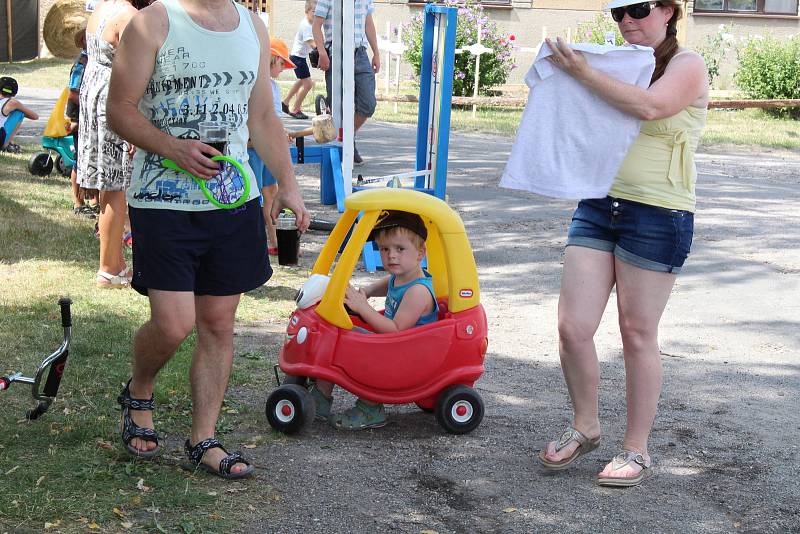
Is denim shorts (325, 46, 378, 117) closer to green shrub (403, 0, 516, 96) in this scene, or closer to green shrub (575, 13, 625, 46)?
green shrub (403, 0, 516, 96)

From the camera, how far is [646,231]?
3.94 meters

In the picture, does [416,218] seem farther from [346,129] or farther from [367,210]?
[346,129]

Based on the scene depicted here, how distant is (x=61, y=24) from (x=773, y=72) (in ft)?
50.2

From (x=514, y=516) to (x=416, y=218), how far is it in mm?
1439

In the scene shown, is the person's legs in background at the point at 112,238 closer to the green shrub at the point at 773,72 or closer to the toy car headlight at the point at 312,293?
the toy car headlight at the point at 312,293

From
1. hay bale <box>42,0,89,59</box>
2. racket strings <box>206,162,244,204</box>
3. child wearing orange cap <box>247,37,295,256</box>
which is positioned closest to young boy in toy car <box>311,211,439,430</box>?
racket strings <box>206,162,244,204</box>

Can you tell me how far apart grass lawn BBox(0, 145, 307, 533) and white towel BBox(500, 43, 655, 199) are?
1473mm

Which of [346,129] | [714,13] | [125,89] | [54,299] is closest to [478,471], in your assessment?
[125,89]

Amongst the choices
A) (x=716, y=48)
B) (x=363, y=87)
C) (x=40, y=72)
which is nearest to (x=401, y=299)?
(x=363, y=87)

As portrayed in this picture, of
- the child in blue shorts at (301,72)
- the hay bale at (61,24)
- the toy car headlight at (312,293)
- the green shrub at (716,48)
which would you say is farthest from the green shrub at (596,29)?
the toy car headlight at (312,293)

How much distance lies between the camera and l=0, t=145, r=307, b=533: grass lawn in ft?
11.9

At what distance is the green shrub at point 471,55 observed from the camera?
19562mm

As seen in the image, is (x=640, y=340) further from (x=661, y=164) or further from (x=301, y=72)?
(x=301, y=72)

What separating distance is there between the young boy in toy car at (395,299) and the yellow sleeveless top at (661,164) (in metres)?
1.04
